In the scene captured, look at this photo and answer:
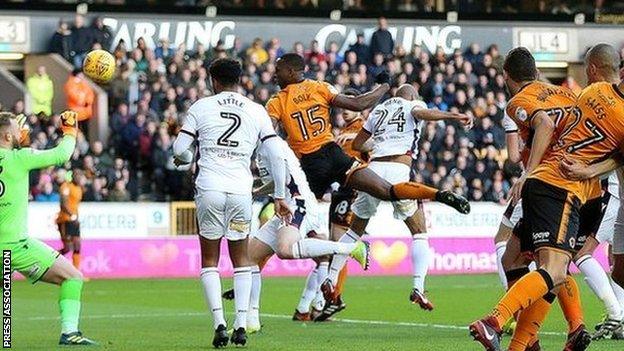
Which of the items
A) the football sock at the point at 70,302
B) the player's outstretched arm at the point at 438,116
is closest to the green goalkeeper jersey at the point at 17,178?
the football sock at the point at 70,302

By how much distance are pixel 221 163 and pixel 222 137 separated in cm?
22

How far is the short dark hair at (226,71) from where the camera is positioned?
12.7 m

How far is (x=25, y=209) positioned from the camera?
13.0 metres

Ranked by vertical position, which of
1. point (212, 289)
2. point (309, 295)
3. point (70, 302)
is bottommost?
point (309, 295)

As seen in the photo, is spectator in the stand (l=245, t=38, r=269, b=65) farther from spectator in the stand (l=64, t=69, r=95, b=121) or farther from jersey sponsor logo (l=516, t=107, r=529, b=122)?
jersey sponsor logo (l=516, t=107, r=529, b=122)

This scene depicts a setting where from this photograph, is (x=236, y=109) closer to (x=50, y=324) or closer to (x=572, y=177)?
(x=572, y=177)

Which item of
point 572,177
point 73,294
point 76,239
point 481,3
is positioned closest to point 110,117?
point 76,239

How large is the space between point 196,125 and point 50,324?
15.5 ft

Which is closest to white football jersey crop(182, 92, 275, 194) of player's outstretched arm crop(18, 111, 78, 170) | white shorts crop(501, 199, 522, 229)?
player's outstretched arm crop(18, 111, 78, 170)

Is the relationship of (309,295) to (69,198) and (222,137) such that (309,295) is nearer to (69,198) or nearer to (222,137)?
(222,137)

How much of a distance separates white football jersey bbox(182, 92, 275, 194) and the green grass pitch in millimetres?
1440

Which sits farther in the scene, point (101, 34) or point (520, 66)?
point (101, 34)

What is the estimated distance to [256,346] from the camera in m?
12.9

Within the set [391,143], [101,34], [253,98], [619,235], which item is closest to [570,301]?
[619,235]
